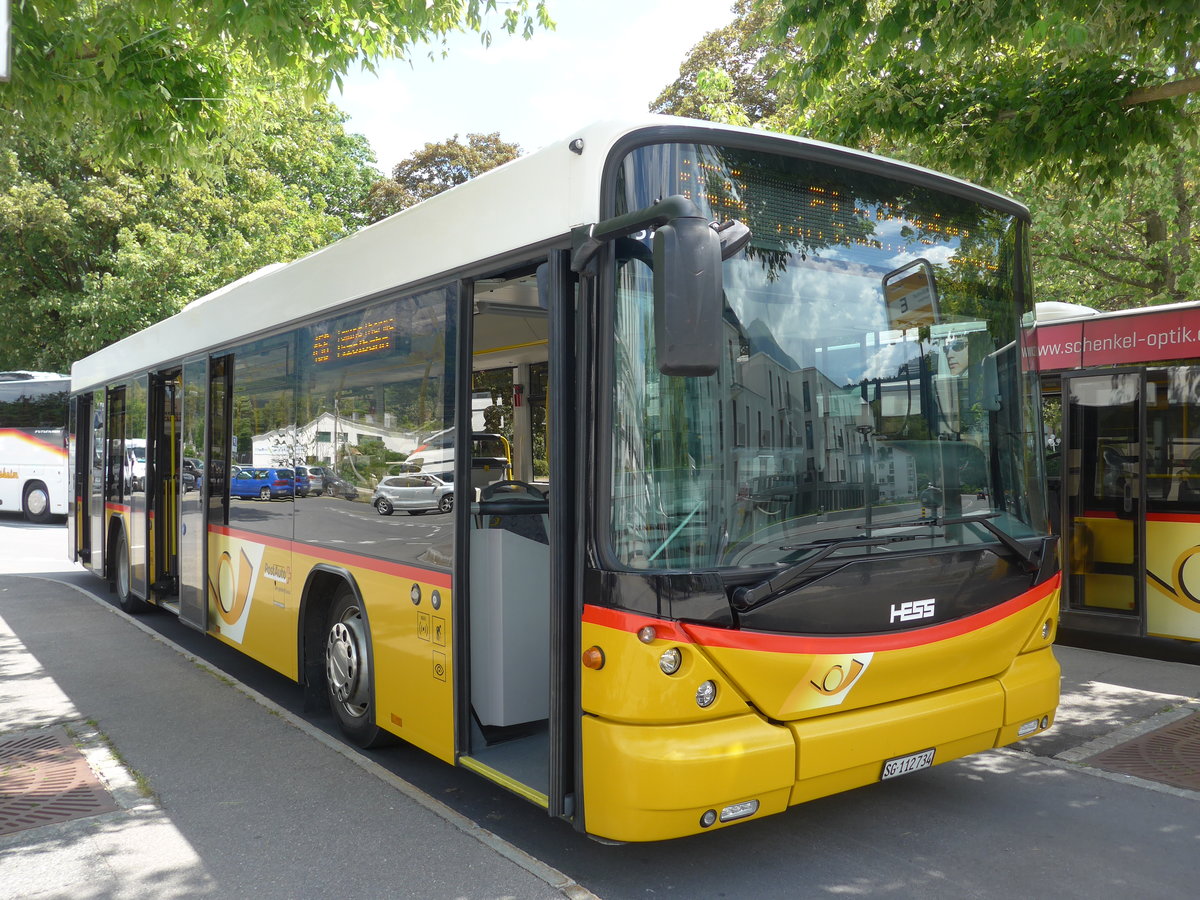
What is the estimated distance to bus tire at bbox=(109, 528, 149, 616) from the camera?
1052 cm

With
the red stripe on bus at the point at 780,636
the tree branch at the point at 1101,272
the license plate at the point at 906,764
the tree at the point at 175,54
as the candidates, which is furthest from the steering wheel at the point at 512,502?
the tree branch at the point at 1101,272

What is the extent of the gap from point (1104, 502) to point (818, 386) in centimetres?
606

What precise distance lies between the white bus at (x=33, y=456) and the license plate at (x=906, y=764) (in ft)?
80.1

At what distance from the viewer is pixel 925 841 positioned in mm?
4469

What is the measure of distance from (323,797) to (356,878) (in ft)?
3.38

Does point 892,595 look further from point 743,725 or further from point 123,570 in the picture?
point 123,570

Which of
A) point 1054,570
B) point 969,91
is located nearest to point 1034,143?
point 969,91

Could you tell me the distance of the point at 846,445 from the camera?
3920 mm

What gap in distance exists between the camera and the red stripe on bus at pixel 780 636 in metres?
3.56

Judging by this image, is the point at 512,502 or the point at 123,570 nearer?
the point at 512,502

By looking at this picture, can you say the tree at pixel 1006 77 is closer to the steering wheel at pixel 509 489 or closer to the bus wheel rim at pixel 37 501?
the steering wheel at pixel 509 489

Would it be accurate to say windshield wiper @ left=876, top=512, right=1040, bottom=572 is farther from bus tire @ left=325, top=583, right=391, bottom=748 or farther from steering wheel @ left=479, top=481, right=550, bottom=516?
bus tire @ left=325, top=583, right=391, bottom=748

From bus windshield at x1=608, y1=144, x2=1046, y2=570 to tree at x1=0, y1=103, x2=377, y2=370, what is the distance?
19890 mm

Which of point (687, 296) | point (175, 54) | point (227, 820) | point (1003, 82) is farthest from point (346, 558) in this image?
point (1003, 82)
